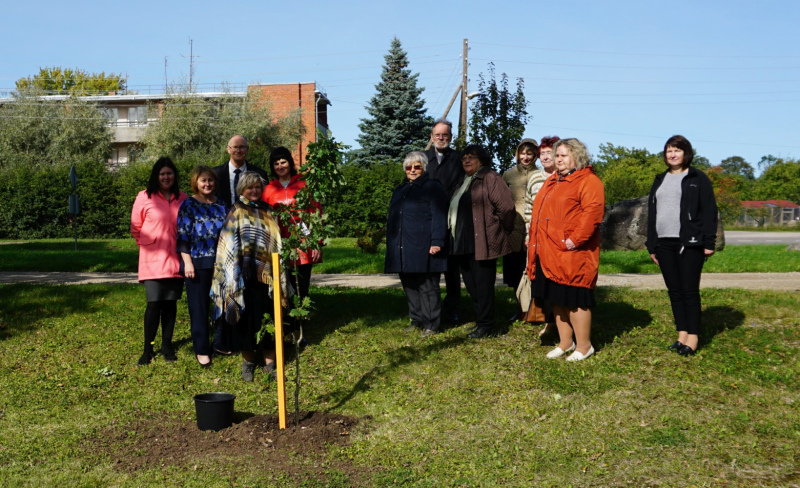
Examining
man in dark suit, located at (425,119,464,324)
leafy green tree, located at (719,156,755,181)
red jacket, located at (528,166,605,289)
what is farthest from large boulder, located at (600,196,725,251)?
leafy green tree, located at (719,156,755,181)

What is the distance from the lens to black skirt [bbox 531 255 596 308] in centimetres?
640

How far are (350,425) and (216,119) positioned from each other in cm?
3781

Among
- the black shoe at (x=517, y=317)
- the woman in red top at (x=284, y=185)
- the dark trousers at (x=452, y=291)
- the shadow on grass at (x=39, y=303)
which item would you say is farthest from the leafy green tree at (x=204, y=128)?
the woman in red top at (x=284, y=185)

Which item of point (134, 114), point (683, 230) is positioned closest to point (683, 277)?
point (683, 230)

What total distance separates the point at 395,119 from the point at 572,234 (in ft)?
106

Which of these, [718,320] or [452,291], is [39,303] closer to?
[452,291]

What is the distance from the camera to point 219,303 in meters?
6.73

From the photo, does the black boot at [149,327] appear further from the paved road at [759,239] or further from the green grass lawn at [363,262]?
the paved road at [759,239]

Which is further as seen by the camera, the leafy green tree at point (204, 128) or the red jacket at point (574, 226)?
the leafy green tree at point (204, 128)

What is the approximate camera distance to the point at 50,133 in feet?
136

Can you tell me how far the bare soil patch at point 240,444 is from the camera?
4.98 metres

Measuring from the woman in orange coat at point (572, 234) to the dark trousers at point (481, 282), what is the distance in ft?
3.12

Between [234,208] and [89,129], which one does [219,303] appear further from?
[89,129]

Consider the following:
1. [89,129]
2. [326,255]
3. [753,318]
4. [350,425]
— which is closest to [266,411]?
[350,425]
